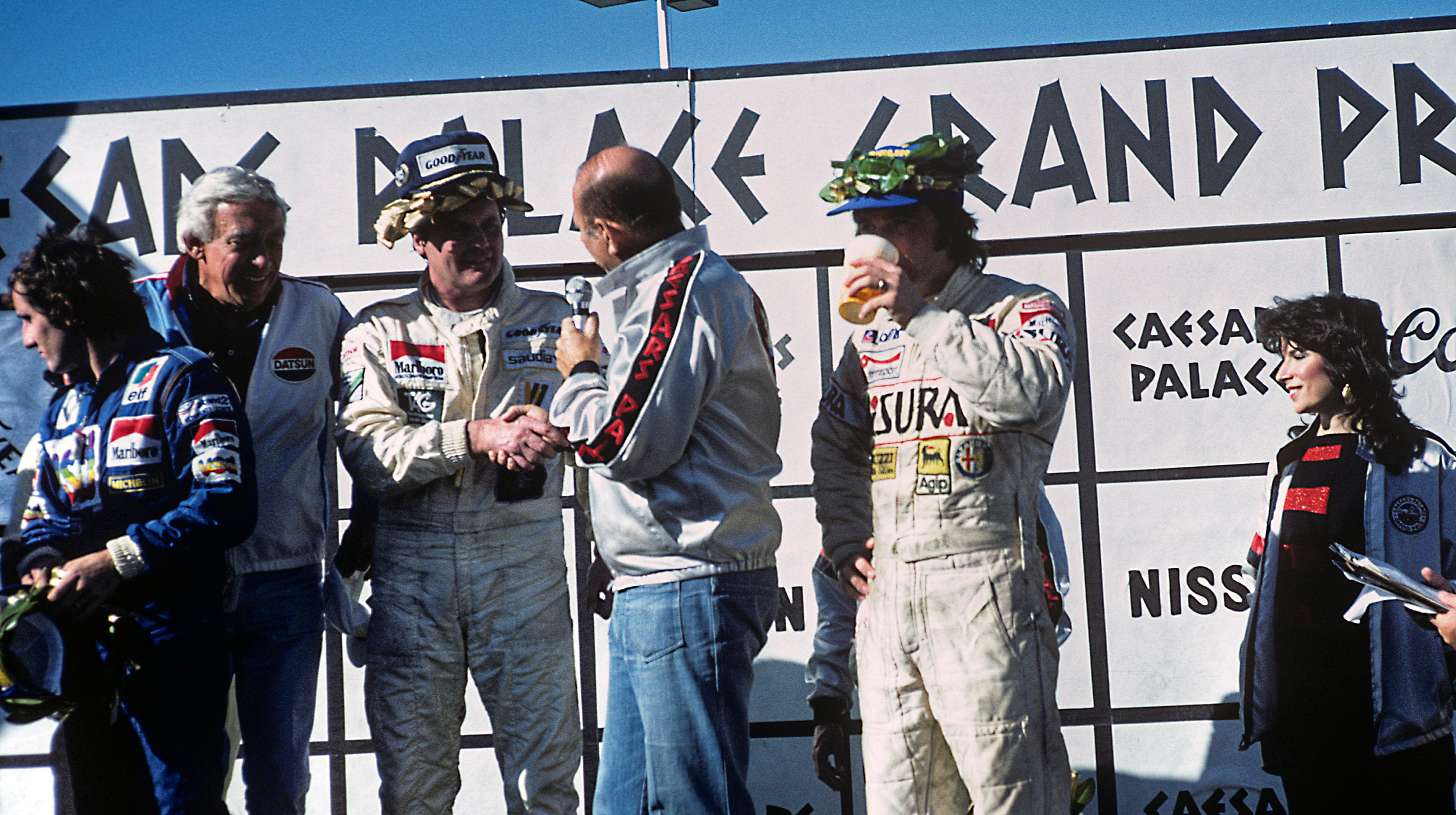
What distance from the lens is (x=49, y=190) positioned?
388cm

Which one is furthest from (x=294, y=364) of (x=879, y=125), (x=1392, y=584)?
(x=1392, y=584)

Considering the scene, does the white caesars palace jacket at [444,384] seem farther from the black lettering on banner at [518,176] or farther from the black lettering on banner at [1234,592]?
the black lettering on banner at [1234,592]

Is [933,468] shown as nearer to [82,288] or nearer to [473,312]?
[473,312]

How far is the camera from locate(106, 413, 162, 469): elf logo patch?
2438 mm

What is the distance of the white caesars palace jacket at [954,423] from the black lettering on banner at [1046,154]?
1295 millimetres

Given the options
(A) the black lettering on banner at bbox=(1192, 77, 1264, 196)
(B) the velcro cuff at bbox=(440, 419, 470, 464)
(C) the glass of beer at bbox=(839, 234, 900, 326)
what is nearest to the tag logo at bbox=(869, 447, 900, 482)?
(C) the glass of beer at bbox=(839, 234, 900, 326)

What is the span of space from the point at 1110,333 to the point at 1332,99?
3.39ft

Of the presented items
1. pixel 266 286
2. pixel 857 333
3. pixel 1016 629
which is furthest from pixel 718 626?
pixel 266 286

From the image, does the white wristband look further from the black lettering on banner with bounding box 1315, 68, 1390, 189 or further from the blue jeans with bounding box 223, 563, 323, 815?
the black lettering on banner with bounding box 1315, 68, 1390, 189

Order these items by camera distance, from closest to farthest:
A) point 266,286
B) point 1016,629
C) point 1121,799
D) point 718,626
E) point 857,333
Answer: point 718,626 < point 1016,629 < point 857,333 < point 266,286 < point 1121,799

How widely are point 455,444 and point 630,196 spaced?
0.77 meters

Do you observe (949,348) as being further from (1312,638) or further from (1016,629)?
(1312,638)

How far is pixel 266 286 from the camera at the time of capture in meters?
2.88

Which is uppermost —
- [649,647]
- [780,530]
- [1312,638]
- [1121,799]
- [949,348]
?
[949,348]
